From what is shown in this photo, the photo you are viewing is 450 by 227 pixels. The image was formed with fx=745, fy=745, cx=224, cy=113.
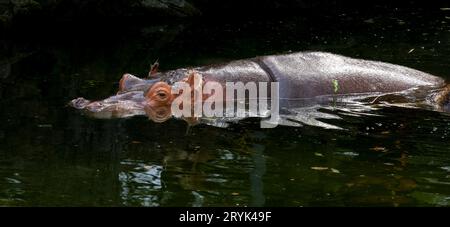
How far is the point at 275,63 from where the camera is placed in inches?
285

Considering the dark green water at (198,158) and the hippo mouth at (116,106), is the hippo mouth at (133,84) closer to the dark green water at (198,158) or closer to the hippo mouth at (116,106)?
the hippo mouth at (116,106)

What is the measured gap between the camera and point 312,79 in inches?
283

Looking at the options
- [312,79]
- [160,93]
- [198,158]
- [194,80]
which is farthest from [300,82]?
[198,158]

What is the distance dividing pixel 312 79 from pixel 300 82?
0.14 meters

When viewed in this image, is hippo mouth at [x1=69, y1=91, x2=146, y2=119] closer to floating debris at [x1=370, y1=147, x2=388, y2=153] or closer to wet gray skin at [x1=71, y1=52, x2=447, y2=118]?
wet gray skin at [x1=71, y1=52, x2=447, y2=118]

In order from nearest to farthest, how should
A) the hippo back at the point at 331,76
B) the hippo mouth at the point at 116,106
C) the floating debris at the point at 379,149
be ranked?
the floating debris at the point at 379,149 → the hippo mouth at the point at 116,106 → the hippo back at the point at 331,76

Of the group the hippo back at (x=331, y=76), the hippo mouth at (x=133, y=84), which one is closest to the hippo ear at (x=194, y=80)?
the hippo mouth at (x=133, y=84)

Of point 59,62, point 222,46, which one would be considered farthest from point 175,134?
point 222,46

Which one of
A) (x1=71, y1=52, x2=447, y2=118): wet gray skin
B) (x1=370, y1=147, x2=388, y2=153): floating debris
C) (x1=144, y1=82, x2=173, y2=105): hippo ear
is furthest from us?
(x1=71, y1=52, x2=447, y2=118): wet gray skin

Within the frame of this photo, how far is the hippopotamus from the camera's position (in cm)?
668

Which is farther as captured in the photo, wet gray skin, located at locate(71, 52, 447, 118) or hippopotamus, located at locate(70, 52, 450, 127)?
wet gray skin, located at locate(71, 52, 447, 118)

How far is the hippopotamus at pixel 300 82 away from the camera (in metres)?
6.68

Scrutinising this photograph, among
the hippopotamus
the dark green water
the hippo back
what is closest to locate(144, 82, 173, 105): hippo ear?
the hippopotamus

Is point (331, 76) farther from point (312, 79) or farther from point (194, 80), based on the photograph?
point (194, 80)
